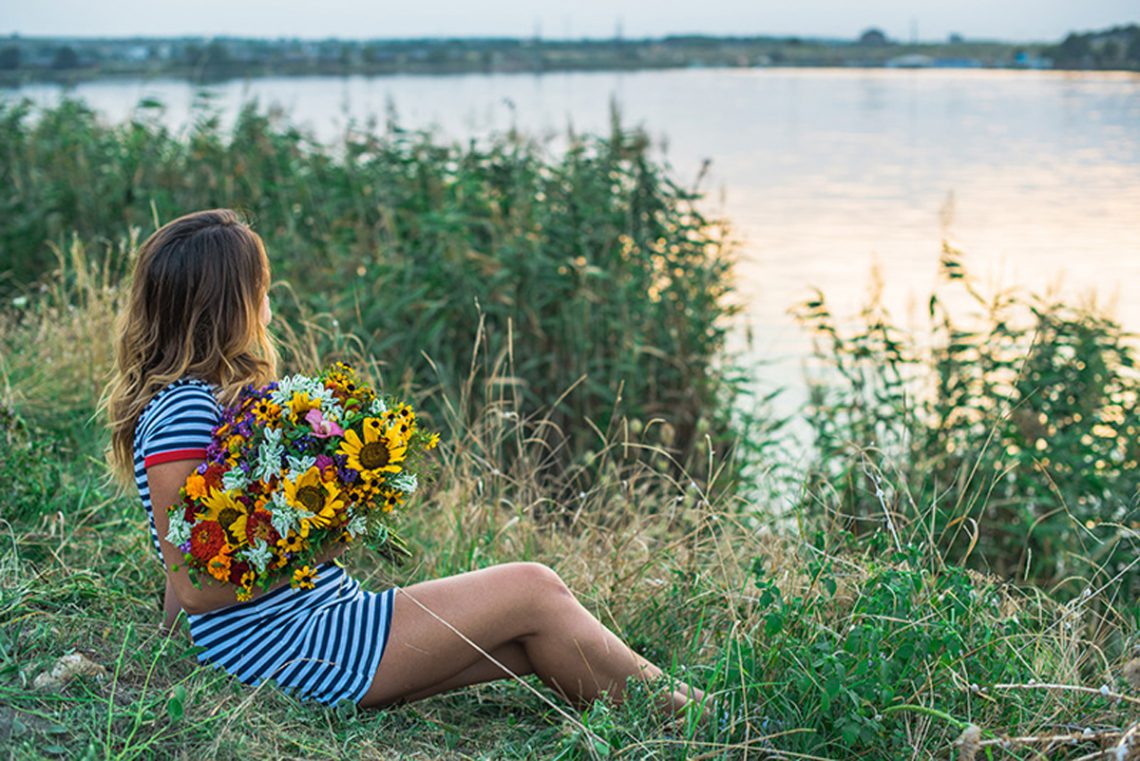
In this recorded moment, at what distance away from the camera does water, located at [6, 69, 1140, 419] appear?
7.13m

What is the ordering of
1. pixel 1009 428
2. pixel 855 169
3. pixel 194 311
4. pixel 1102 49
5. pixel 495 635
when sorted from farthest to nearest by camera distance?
pixel 855 169 < pixel 1102 49 < pixel 1009 428 < pixel 495 635 < pixel 194 311

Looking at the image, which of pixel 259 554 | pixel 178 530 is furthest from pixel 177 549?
pixel 259 554

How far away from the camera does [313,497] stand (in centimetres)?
222

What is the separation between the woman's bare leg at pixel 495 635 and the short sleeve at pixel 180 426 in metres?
0.58

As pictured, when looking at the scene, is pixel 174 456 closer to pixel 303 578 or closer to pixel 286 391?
pixel 286 391

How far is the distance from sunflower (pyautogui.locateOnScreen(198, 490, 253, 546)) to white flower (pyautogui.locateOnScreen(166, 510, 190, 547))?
0.03 metres

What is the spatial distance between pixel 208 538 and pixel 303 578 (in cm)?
22

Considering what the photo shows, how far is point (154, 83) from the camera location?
8.84m

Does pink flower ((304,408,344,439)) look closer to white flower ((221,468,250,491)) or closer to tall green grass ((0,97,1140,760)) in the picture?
white flower ((221,468,250,491))

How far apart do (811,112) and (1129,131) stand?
573 centimetres

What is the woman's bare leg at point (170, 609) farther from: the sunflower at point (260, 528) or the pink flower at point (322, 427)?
the pink flower at point (322, 427)

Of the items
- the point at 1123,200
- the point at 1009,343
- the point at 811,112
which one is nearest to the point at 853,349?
the point at 1009,343

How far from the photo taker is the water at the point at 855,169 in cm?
713

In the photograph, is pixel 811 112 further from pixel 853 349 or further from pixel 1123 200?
pixel 853 349
